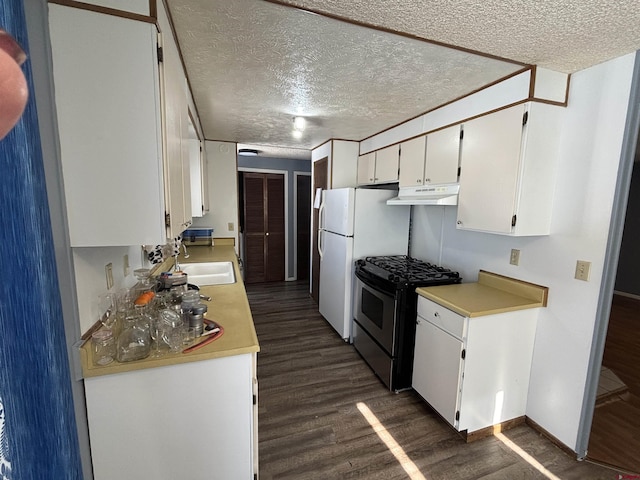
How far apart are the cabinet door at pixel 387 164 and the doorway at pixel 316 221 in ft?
2.59

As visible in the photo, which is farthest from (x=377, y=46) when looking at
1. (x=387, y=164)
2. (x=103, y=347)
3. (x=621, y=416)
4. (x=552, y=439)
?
(x=621, y=416)

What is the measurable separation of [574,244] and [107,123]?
2.37m

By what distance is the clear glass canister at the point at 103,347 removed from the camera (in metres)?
1.06

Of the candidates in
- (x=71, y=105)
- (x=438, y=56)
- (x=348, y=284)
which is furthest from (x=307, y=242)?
(x=71, y=105)

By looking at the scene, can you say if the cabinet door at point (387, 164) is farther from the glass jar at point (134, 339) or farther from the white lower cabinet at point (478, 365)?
the glass jar at point (134, 339)

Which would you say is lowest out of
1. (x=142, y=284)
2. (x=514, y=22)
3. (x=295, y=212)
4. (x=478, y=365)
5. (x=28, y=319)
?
(x=478, y=365)

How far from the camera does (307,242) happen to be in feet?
18.2

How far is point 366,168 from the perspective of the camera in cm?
347

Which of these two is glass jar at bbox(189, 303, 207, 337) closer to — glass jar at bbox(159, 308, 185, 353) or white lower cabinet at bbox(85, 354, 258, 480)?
glass jar at bbox(159, 308, 185, 353)

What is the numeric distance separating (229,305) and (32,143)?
3.81 feet

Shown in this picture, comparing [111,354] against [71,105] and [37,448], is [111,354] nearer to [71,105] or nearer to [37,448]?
[37,448]

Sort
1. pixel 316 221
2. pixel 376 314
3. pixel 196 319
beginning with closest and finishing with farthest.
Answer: pixel 196 319 → pixel 376 314 → pixel 316 221

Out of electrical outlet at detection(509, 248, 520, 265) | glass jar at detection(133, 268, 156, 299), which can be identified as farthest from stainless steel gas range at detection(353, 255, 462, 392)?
glass jar at detection(133, 268, 156, 299)

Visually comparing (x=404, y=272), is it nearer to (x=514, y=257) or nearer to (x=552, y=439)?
(x=514, y=257)
